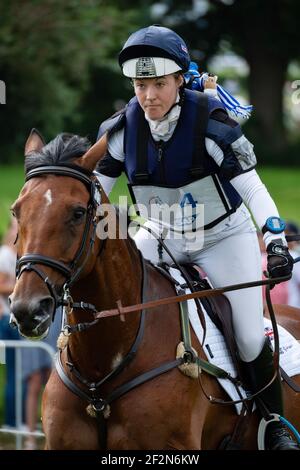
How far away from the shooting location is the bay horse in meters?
4.20

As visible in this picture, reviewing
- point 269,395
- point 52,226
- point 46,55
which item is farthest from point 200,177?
point 46,55

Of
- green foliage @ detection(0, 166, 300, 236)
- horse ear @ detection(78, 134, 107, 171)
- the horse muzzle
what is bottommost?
the horse muzzle

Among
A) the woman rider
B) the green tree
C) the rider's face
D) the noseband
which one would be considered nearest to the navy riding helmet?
the woman rider

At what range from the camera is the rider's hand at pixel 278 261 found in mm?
4730

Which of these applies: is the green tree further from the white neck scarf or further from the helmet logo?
the helmet logo

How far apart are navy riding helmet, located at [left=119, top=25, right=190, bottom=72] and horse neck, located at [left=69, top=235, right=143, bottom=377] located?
960 millimetres

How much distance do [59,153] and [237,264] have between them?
130cm

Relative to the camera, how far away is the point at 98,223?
14.6ft

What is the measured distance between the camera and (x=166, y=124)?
4906mm

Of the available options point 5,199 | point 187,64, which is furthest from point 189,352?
point 5,199

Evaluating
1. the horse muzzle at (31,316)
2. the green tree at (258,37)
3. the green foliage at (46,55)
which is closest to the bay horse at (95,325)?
the horse muzzle at (31,316)

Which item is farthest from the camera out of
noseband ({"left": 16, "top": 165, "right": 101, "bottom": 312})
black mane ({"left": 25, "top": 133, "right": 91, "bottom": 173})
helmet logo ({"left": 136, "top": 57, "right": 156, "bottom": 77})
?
helmet logo ({"left": 136, "top": 57, "right": 156, "bottom": 77})

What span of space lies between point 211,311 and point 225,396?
0.46m
